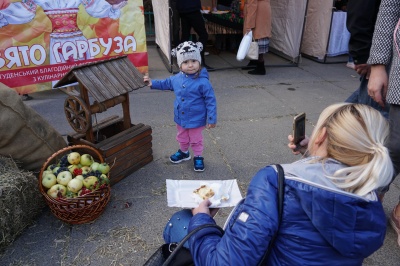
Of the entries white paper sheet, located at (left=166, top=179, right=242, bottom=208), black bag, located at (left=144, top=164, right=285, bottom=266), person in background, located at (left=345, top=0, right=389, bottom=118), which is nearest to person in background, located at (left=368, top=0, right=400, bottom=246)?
person in background, located at (left=345, top=0, right=389, bottom=118)

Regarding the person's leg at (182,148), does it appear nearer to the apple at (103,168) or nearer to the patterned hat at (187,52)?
the patterned hat at (187,52)

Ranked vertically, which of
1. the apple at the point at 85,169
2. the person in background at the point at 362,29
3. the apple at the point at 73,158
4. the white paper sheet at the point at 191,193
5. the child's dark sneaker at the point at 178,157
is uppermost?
the person in background at the point at 362,29

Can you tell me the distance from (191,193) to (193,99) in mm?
1282

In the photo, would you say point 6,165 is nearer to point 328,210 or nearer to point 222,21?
point 328,210

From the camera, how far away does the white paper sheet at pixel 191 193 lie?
1.91 metres

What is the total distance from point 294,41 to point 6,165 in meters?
6.61

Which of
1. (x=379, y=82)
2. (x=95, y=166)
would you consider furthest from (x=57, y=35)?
(x=379, y=82)

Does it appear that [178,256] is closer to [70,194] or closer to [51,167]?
[70,194]

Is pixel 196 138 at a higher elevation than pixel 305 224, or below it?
below

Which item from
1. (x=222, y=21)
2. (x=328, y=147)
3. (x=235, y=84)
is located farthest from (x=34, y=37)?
(x=328, y=147)

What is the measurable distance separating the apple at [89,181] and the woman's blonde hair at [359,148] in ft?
5.99

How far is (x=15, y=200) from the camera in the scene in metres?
2.43

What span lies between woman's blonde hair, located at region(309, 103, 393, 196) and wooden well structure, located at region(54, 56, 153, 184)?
1.98m

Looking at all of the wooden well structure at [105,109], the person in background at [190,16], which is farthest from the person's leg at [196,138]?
the person in background at [190,16]
